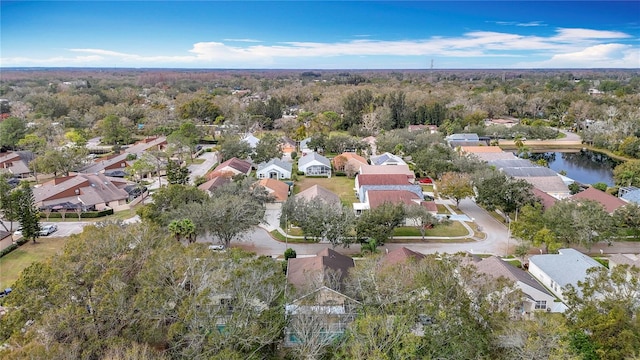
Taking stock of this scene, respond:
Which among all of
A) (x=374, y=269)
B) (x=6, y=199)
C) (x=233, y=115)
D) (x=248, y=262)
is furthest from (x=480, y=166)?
(x=233, y=115)

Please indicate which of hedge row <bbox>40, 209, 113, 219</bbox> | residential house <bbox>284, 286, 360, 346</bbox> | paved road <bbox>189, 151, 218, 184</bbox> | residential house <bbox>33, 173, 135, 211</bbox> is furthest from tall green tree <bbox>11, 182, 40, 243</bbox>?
residential house <bbox>284, 286, 360, 346</bbox>

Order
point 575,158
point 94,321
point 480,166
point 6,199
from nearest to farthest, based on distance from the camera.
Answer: point 94,321, point 6,199, point 480,166, point 575,158

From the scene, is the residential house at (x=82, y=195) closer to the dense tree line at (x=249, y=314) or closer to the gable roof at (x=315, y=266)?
the dense tree line at (x=249, y=314)

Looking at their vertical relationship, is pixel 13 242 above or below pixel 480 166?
below

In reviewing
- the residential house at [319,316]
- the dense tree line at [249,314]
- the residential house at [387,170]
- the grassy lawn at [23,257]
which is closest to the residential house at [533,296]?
the dense tree line at [249,314]

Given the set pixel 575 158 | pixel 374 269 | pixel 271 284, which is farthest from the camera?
pixel 575 158

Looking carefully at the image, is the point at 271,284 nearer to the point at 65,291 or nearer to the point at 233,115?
the point at 65,291

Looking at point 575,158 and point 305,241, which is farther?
point 575,158

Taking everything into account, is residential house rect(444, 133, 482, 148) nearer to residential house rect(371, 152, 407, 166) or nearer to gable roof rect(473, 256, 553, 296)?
residential house rect(371, 152, 407, 166)
